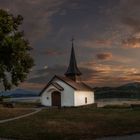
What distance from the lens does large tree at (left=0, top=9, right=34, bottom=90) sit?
49.1 meters

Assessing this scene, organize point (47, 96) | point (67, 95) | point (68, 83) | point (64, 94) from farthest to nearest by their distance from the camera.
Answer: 1. point (47, 96)
2. point (64, 94)
3. point (67, 95)
4. point (68, 83)

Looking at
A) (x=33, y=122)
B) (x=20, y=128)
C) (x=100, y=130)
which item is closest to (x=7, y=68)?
(x=33, y=122)

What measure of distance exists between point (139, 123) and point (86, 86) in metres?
40.1

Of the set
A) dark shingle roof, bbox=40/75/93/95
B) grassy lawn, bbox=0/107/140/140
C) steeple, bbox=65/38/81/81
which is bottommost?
grassy lawn, bbox=0/107/140/140

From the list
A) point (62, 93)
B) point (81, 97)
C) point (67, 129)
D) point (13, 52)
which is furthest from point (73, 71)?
point (67, 129)

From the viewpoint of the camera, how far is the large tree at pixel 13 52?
4906 cm

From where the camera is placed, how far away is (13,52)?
49656 mm

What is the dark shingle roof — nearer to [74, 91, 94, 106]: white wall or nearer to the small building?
the small building

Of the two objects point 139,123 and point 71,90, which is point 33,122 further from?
→ point 71,90

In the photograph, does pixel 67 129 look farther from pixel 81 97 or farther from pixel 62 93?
pixel 81 97

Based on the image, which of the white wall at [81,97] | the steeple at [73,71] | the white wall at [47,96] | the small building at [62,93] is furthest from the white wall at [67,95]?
the steeple at [73,71]

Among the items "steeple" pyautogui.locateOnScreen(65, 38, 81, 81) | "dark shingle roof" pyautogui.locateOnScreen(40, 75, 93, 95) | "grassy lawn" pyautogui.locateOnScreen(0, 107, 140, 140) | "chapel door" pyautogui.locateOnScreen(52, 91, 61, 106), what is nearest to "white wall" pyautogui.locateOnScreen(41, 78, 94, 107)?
"dark shingle roof" pyautogui.locateOnScreen(40, 75, 93, 95)

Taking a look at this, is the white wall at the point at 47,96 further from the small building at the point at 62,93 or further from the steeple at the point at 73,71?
the steeple at the point at 73,71

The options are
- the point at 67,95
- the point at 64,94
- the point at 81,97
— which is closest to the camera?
the point at 67,95
